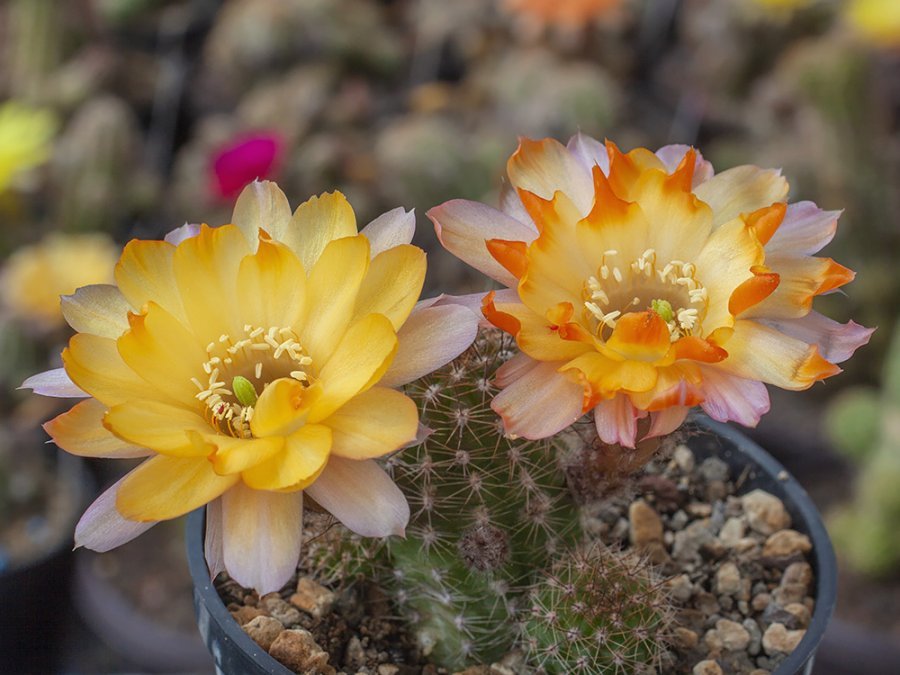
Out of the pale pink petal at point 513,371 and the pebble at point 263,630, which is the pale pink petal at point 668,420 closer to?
the pale pink petal at point 513,371

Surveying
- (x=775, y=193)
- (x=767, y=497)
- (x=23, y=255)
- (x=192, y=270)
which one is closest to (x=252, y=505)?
(x=192, y=270)

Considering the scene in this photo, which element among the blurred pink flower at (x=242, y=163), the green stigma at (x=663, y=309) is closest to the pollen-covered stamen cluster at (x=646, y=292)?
the green stigma at (x=663, y=309)

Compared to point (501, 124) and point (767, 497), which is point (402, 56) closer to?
point (501, 124)

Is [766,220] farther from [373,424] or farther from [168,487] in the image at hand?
[168,487]

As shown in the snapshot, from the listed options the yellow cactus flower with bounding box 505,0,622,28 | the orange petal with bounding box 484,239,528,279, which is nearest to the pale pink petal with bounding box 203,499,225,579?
the orange petal with bounding box 484,239,528,279

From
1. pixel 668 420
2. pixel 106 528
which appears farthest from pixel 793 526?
pixel 106 528

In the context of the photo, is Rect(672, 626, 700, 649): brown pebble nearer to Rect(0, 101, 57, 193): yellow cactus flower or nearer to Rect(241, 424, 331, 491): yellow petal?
Rect(241, 424, 331, 491): yellow petal
